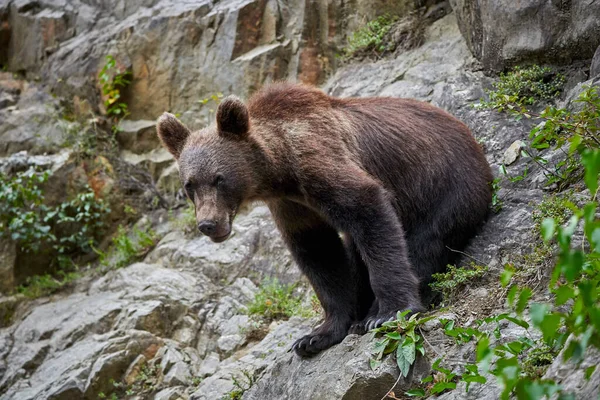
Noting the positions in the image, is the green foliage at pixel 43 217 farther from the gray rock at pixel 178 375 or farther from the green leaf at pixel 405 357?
the green leaf at pixel 405 357

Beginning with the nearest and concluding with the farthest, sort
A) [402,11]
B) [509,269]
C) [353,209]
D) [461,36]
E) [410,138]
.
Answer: [509,269] → [353,209] → [410,138] → [461,36] → [402,11]

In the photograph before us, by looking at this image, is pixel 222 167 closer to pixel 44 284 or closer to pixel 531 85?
pixel 531 85

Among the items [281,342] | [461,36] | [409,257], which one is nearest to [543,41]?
[461,36]

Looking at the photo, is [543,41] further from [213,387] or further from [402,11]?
[213,387]

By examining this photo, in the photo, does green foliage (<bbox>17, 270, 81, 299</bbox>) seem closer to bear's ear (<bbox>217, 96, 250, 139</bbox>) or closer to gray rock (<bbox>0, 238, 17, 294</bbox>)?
gray rock (<bbox>0, 238, 17, 294</bbox>)

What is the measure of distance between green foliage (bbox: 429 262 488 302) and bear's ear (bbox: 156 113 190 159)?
104 inches

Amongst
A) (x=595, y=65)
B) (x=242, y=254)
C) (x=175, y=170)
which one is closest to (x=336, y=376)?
(x=595, y=65)

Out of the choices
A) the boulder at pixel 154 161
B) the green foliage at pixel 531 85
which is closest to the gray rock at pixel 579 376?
the green foliage at pixel 531 85

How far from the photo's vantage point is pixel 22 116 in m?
11.7

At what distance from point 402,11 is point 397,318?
19.3 ft

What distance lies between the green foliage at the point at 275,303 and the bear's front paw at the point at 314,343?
6.19ft

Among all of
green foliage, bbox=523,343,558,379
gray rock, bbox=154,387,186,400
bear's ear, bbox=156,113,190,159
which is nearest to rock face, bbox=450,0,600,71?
bear's ear, bbox=156,113,190,159

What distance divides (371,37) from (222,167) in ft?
15.0

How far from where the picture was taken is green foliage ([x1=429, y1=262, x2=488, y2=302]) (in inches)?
218
